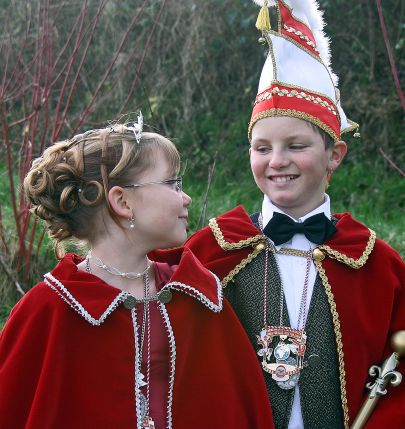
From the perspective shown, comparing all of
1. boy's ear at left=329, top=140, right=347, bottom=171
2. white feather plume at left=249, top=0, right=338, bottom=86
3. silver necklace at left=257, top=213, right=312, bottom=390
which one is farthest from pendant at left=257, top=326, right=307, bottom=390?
white feather plume at left=249, top=0, right=338, bottom=86

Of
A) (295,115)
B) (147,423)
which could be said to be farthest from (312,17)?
(147,423)

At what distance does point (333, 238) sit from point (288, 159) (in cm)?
36

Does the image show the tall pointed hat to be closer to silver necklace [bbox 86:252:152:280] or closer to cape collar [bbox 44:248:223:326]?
cape collar [bbox 44:248:223:326]

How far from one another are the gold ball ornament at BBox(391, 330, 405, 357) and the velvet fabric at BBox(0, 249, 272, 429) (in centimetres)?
53

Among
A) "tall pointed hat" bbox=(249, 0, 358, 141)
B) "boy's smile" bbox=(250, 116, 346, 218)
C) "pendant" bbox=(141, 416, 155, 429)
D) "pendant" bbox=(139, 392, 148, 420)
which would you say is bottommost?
"pendant" bbox=(141, 416, 155, 429)

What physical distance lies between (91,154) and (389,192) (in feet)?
15.5

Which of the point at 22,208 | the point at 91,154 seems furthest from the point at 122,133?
the point at 22,208

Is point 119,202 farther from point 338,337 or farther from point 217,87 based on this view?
point 217,87

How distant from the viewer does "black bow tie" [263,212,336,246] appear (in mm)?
3059

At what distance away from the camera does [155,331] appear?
271cm

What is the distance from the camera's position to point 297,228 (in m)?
3.06

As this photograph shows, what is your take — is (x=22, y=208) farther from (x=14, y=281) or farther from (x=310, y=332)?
(x=310, y=332)

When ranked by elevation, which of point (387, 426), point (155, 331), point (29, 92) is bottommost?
point (387, 426)

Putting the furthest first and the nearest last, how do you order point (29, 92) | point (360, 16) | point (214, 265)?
point (29, 92) → point (360, 16) → point (214, 265)
